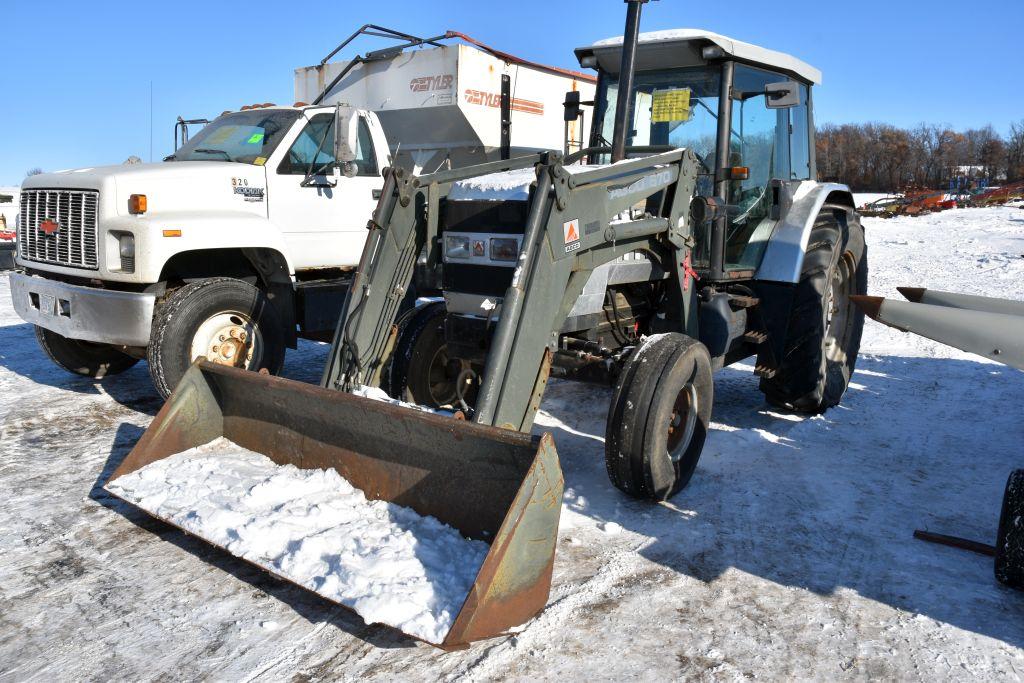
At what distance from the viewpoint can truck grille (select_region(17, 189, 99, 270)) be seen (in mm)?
5777

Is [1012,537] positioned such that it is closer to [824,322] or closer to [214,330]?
[824,322]

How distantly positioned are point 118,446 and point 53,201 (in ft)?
6.40

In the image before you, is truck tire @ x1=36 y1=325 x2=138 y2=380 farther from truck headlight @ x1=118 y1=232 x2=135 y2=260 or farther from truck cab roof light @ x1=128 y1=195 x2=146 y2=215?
truck cab roof light @ x1=128 y1=195 x2=146 y2=215

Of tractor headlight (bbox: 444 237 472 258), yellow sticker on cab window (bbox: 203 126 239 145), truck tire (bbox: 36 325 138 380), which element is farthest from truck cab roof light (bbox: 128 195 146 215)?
tractor headlight (bbox: 444 237 472 258)

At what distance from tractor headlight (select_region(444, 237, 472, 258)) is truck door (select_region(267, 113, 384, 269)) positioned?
88.5 inches

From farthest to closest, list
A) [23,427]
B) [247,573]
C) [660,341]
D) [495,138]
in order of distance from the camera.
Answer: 1. [495,138]
2. [23,427]
3. [660,341]
4. [247,573]

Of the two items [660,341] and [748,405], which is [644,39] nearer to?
[660,341]

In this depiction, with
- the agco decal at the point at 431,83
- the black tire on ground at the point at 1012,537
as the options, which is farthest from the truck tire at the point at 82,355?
the black tire on ground at the point at 1012,537

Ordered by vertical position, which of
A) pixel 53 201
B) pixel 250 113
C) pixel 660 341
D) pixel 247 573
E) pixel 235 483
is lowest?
pixel 247 573

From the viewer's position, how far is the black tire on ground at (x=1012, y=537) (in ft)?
11.5

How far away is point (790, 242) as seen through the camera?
5.79 m

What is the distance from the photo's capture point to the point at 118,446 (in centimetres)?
550

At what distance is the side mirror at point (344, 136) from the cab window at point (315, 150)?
0.40ft

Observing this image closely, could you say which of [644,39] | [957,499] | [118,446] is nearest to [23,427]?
[118,446]
